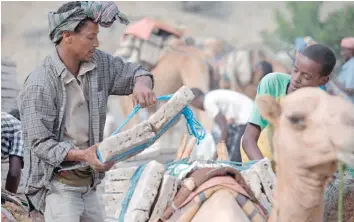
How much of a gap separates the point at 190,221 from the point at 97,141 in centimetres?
80

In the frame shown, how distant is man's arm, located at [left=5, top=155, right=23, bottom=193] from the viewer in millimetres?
6258

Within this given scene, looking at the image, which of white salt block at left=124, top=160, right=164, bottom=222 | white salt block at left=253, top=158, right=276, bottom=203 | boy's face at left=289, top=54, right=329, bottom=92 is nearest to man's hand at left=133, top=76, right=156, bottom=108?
white salt block at left=124, top=160, right=164, bottom=222

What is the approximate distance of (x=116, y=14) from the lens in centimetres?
461

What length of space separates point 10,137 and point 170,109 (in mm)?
2334

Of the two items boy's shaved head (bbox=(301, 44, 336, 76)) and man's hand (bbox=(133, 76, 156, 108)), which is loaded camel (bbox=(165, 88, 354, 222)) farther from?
boy's shaved head (bbox=(301, 44, 336, 76))

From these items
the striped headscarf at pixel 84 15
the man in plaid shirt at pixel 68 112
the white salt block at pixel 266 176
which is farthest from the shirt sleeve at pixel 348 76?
the striped headscarf at pixel 84 15

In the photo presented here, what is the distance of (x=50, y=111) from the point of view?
14.5 ft

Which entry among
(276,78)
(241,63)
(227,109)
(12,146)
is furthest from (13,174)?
(241,63)

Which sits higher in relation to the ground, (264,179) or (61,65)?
(61,65)

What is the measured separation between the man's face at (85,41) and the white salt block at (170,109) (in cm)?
54

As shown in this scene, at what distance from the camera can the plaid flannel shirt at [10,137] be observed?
630cm

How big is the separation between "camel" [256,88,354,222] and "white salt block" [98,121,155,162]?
68cm

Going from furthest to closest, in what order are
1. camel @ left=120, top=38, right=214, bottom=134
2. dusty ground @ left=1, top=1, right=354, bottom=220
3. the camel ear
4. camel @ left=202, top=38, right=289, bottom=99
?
dusty ground @ left=1, top=1, right=354, bottom=220 < camel @ left=202, top=38, right=289, bottom=99 < camel @ left=120, top=38, right=214, bottom=134 < the camel ear

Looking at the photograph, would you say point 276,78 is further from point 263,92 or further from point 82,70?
point 82,70
